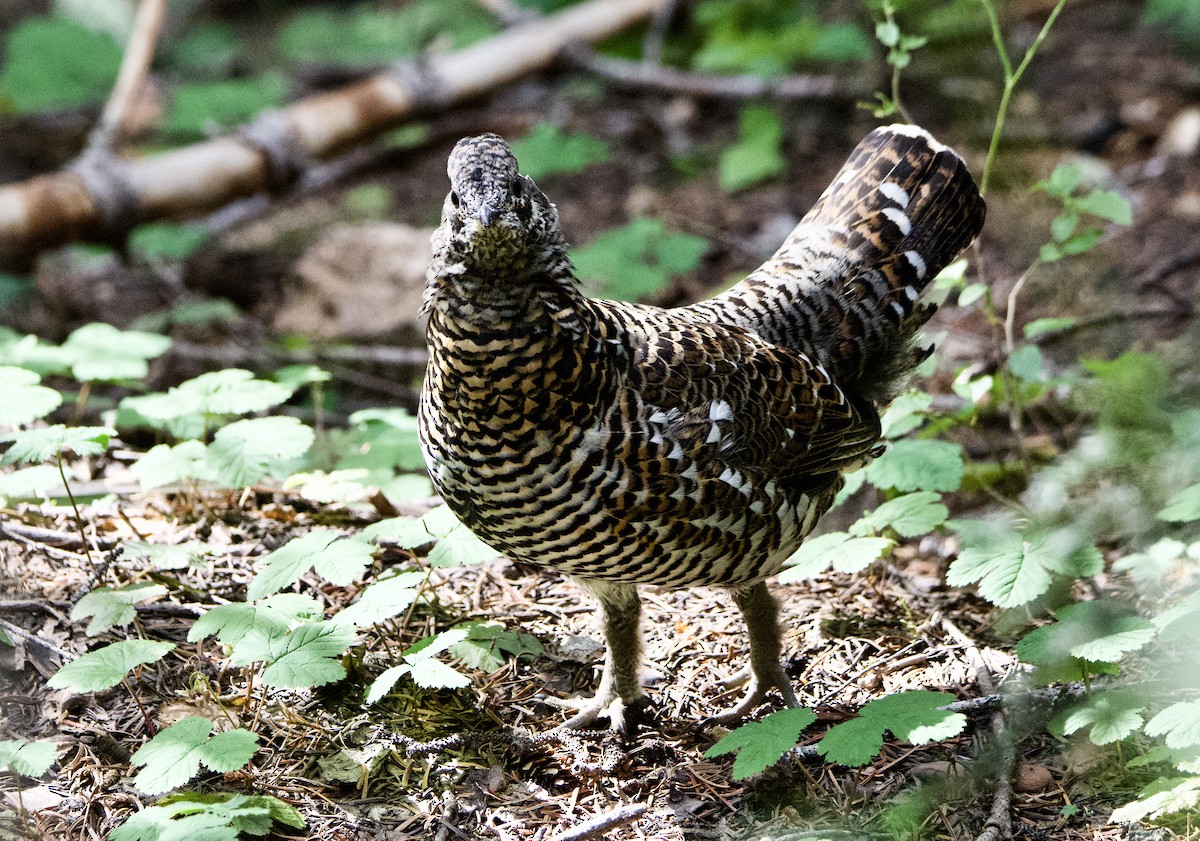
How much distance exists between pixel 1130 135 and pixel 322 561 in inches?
270

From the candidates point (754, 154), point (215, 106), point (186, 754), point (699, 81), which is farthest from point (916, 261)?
point (215, 106)

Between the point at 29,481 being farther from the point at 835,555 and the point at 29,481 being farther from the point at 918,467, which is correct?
the point at 918,467

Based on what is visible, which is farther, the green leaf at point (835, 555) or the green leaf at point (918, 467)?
the green leaf at point (918, 467)

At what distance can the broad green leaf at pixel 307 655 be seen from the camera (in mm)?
3156

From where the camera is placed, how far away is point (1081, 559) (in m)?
3.58

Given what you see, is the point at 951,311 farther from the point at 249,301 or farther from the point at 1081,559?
the point at 249,301


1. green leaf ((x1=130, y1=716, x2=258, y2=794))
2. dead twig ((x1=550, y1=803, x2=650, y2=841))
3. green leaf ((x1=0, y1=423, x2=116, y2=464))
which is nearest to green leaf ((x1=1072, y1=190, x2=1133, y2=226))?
dead twig ((x1=550, y1=803, x2=650, y2=841))

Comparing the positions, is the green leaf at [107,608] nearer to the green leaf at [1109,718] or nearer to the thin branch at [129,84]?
the green leaf at [1109,718]

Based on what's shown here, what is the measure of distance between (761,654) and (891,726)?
83cm

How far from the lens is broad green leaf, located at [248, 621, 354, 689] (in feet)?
10.4

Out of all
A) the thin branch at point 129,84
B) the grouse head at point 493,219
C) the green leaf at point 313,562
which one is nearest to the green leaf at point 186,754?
the green leaf at point 313,562

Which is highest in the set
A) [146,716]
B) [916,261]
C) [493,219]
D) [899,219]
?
[493,219]

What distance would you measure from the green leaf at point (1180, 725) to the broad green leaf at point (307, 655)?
2162mm

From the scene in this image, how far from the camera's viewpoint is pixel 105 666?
3154 millimetres
